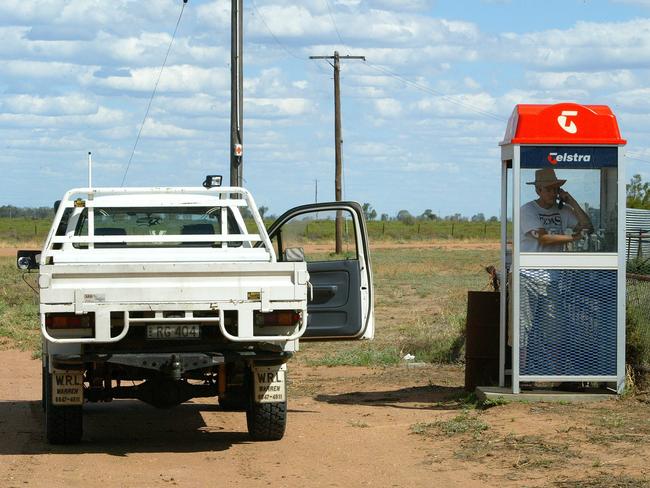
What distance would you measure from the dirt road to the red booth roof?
2.47 m

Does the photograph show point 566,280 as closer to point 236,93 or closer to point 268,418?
point 268,418

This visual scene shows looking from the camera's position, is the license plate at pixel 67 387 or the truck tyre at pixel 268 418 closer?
the license plate at pixel 67 387

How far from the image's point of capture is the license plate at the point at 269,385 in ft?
31.4

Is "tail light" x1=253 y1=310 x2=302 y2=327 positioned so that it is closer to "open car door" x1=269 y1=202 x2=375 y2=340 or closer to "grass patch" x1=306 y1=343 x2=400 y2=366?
"open car door" x1=269 y1=202 x2=375 y2=340

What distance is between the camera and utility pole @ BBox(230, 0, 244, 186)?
19.1 m

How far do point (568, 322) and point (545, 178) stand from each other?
1.40 m

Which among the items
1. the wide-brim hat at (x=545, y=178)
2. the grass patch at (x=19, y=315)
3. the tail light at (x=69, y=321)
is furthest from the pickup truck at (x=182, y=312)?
the grass patch at (x=19, y=315)

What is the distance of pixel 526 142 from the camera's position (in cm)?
1093

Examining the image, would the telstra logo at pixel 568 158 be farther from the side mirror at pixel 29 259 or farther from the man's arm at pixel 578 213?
the side mirror at pixel 29 259

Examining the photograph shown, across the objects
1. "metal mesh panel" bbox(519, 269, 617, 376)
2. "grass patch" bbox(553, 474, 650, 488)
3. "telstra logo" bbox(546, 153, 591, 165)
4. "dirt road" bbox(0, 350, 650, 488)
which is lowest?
"dirt road" bbox(0, 350, 650, 488)

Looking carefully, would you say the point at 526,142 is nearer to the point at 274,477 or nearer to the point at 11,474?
the point at 274,477

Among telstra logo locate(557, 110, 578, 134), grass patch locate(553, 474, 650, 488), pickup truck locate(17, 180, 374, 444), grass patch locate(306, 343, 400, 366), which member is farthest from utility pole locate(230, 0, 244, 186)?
grass patch locate(553, 474, 650, 488)

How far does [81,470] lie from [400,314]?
15.5 meters

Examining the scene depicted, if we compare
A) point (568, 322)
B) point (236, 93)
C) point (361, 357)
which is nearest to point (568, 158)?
point (568, 322)
